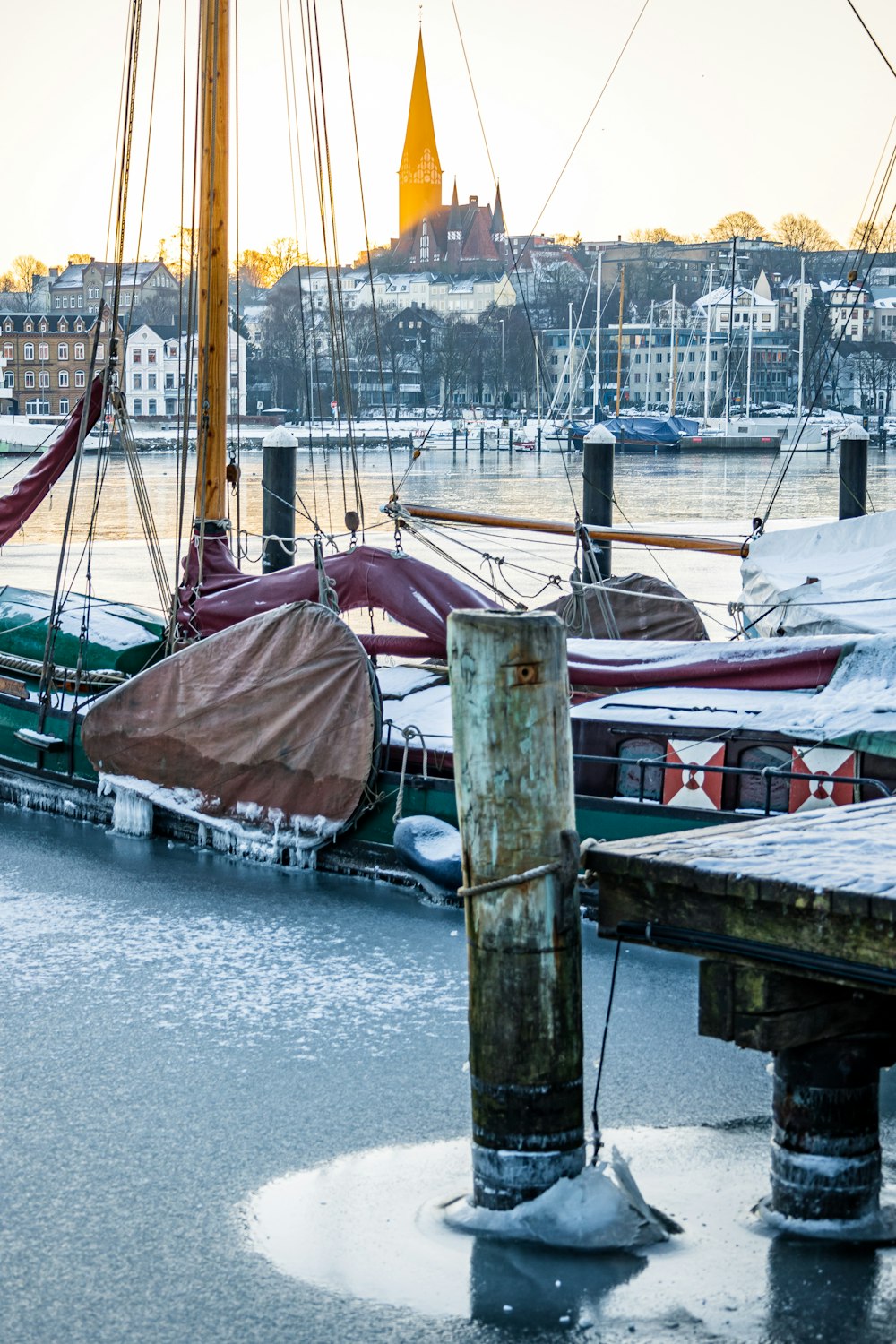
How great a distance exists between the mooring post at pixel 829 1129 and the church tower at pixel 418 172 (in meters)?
174

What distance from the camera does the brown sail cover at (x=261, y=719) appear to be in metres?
13.1

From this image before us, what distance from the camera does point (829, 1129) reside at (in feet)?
22.8

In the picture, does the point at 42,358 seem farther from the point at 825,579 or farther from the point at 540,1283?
the point at 540,1283

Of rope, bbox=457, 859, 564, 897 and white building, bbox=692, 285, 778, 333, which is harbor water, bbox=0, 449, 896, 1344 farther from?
white building, bbox=692, 285, 778, 333

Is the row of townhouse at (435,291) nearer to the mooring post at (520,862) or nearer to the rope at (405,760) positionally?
the rope at (405,760)

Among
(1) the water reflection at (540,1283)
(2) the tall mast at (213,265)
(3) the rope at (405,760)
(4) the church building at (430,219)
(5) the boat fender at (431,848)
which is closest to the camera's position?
(1) the water reflection at (540,1283)

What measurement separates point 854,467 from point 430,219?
6393 inches

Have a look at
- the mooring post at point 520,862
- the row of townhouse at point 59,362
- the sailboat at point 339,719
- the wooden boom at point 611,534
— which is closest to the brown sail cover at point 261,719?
the sailboat at point 339,719

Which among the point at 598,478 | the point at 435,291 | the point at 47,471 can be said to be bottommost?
the point at 598,478

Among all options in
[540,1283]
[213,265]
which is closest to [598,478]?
[213,265]

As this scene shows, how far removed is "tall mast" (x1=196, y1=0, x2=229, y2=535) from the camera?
A: 54.1 ft

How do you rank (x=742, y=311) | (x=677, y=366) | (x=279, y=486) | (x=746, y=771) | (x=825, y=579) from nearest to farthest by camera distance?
(x=746, y=771), (x=825, y=579), (x=279, y=486), (x=677, y=366), (x=742, y=311)

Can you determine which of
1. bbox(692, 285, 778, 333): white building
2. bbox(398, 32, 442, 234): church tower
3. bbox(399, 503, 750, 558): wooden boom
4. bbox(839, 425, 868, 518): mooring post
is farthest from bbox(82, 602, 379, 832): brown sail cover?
bbox(398, 32, 442, 234): church tower

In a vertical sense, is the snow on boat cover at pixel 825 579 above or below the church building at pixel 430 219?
below
